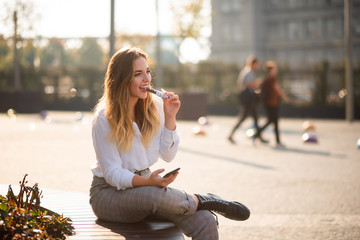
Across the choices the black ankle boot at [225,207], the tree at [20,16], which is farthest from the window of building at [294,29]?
the black ankle boot at [225,207]

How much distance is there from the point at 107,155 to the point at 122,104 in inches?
14.1

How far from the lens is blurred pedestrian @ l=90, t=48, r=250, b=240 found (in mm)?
3748

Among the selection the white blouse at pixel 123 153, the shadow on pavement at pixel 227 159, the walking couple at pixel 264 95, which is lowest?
the shadow on pavement at pixel 227 159

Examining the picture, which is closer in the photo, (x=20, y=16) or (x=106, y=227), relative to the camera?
(x=106, y=227)

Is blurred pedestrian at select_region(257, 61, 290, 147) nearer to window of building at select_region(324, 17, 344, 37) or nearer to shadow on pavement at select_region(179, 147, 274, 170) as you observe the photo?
shadow on pavement at select_region(179, 147, 274, 170)

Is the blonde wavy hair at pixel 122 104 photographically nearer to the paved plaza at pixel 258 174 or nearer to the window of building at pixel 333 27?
the paved plaza at pixel 258 174

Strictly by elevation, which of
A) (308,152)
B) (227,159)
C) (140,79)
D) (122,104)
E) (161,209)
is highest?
(140,79)

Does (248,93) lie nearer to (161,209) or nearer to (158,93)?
(158,93)

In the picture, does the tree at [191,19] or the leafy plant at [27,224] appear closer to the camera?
the leafy plant at [27,224]

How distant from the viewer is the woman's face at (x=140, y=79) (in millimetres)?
4078

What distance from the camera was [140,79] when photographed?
409 centimetres

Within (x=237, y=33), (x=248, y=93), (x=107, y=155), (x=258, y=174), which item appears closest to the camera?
(x=107, y=155)

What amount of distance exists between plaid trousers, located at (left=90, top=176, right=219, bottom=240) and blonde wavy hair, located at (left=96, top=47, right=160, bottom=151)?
1.17ft

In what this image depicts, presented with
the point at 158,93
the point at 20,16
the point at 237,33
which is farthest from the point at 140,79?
the point at 237,33
